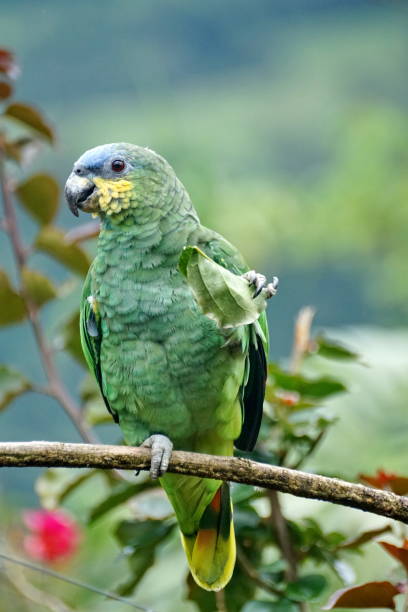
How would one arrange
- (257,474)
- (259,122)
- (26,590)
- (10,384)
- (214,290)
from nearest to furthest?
(214,290), (257,474), (10,384), (26,590), (259,122)

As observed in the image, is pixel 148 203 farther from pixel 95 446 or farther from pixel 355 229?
pixel 355 229

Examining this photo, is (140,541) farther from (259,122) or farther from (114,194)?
(259,122)

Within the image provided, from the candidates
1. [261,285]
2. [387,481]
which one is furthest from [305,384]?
[261,285]

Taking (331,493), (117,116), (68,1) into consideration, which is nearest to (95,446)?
(331,493)

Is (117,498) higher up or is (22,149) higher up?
(22,149)

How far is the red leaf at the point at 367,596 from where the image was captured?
1.02 meters

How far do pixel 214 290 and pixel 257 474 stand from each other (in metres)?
0.28

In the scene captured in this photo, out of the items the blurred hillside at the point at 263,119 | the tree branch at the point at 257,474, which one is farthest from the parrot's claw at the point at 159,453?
the blurred hillside at the point at 263,119

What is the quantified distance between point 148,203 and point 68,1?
16.9ft

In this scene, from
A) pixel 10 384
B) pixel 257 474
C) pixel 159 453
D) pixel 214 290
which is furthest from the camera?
pixel 10 384

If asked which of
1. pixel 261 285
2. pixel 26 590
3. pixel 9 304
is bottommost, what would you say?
pixel 26 590

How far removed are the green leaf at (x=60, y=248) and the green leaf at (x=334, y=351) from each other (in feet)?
1.68

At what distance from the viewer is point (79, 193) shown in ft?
4.42

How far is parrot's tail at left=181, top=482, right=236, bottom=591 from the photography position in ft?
4.44
